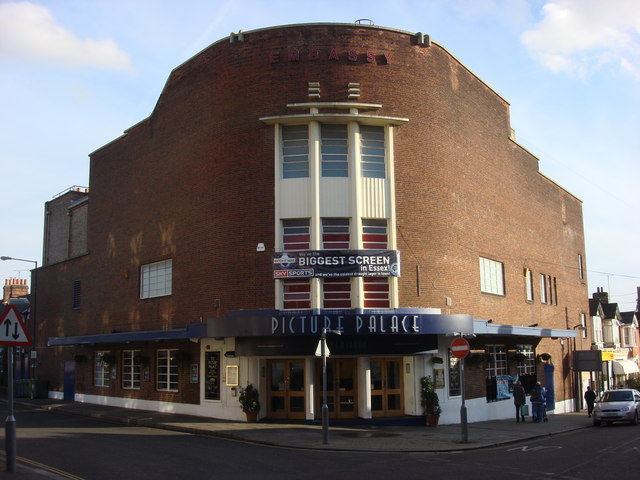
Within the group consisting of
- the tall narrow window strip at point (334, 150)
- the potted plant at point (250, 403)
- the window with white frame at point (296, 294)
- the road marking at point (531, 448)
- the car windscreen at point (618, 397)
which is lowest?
the road marking at point (531, 448)

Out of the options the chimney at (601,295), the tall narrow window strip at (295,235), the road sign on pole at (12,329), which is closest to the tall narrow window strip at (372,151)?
the tall narrow window strip at (295,235)

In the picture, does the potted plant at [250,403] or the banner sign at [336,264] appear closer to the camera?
the banner sign at [336,264]

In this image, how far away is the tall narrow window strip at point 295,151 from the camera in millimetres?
23859

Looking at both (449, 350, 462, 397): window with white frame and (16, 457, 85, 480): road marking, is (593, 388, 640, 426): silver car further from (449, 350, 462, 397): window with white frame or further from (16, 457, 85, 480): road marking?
(16, 457, 85, 480): road marking

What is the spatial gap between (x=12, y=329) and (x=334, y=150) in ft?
43.8

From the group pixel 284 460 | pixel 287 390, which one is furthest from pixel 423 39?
pixel 284 460

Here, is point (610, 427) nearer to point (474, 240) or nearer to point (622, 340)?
point (474, 240)

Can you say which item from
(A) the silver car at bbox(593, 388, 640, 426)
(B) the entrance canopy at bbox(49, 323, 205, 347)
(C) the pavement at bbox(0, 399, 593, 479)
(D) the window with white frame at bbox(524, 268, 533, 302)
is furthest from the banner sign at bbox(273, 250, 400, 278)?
(D) the window with white frame at bbox(524, 268, 533, 302)

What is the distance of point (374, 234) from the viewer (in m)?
23.6

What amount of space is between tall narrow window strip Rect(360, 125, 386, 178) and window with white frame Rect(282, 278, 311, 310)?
4.55m

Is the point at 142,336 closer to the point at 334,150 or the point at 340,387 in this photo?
the point at 340,387

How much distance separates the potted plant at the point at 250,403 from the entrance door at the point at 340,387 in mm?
2145

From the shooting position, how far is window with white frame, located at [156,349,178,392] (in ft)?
89.1

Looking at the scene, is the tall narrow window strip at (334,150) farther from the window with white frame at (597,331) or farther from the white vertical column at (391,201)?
the window with white frame at (597,331)
